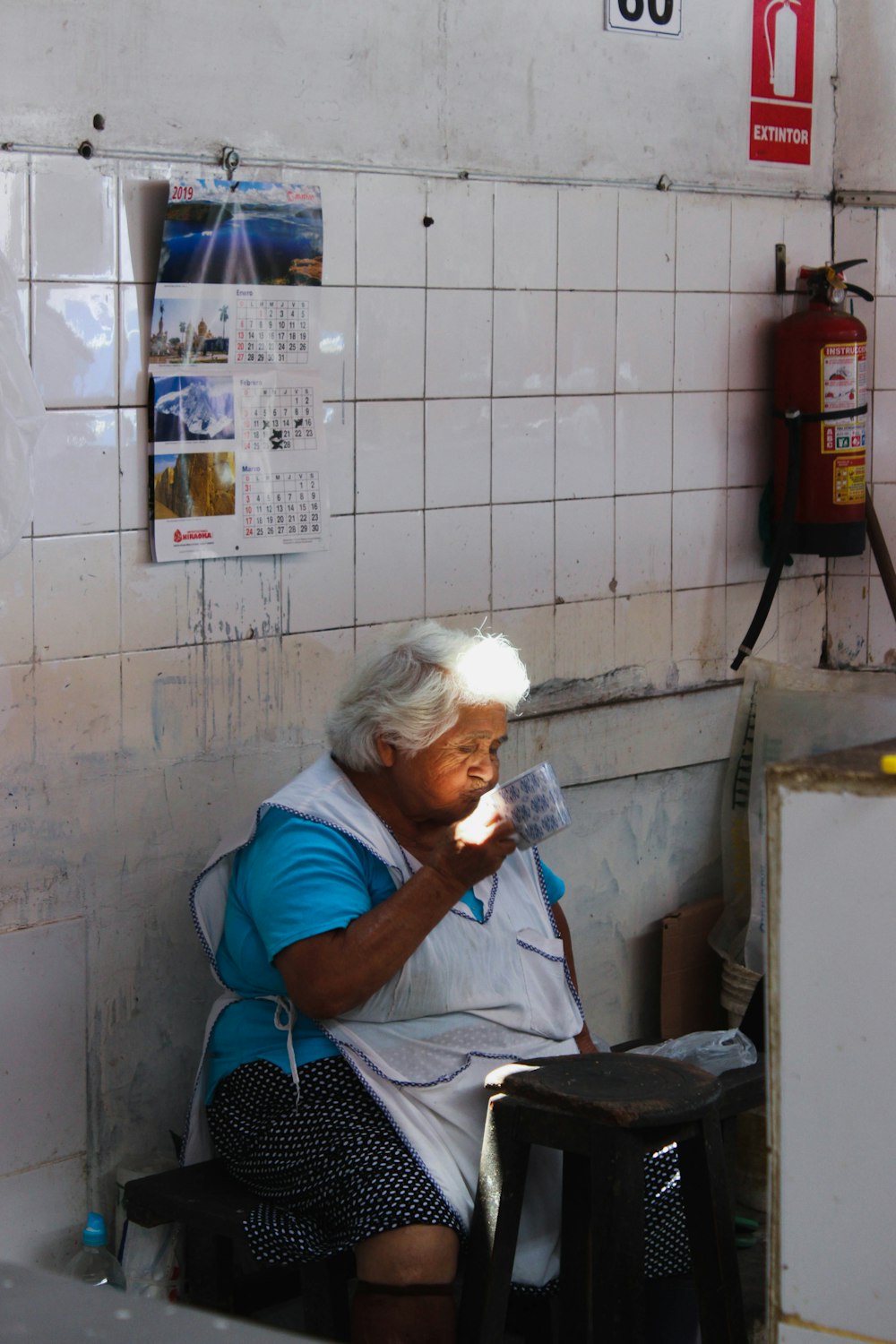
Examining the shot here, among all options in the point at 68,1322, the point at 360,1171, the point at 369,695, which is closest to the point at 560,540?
the point at 369,695

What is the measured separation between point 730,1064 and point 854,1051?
4.96 ft

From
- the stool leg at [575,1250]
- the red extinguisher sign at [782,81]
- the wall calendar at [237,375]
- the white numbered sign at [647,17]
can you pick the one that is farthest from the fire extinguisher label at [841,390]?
the stool leg at [575,1250]

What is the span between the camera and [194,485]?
3.06 m

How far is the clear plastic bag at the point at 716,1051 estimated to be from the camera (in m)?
A: 2.89

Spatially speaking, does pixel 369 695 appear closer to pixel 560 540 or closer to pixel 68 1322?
pixel 560 540

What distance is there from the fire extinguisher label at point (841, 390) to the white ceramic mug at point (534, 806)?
1750 millimetres

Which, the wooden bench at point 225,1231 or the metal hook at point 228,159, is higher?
the metal hook at point 228,159

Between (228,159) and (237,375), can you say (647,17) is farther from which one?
(237,375)

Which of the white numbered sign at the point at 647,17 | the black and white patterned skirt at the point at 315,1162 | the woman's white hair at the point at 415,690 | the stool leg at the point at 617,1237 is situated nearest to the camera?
the stool leg at the point at 617,1237

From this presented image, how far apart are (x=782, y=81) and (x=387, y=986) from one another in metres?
2.66

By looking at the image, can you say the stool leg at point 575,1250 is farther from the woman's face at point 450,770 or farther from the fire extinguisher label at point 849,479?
the fire extinguisher label at point 849,479

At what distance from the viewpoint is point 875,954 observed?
1.41 m

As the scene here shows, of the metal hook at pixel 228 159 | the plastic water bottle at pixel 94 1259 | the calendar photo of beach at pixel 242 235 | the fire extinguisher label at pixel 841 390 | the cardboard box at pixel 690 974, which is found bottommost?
the plastic water bottle at pixel 94 1259

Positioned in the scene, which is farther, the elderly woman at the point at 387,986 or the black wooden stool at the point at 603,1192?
the elderly woman at the point at 387,986
